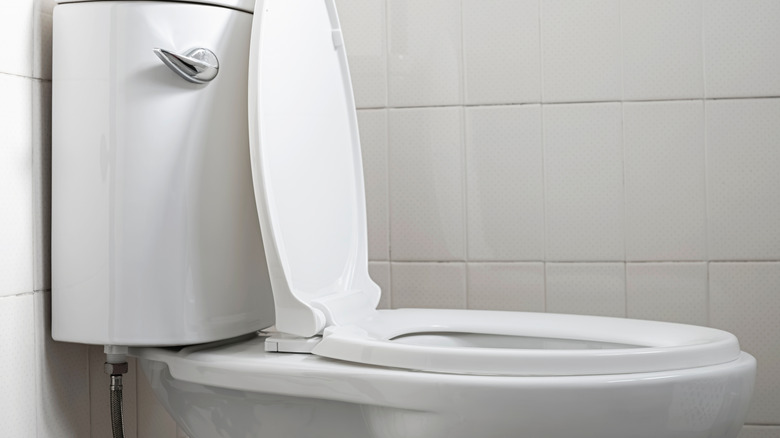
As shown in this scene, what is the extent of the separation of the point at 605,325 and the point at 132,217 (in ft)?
2.15

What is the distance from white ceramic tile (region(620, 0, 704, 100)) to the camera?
1521 millimetres

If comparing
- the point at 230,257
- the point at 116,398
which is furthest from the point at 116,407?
the point at 230,257

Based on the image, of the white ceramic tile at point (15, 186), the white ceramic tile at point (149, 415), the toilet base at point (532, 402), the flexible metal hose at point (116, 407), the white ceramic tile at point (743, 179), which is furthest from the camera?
the white ceramic tile at point (743, 179)

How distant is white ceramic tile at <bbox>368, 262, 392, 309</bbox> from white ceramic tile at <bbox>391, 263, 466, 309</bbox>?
0.01 metres

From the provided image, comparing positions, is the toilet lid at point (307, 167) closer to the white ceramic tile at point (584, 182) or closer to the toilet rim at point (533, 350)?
the toilet rim at point (533, 350)

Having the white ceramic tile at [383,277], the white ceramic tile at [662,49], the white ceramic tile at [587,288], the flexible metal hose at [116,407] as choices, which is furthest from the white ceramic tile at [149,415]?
the white ceramic tile at [662,49]

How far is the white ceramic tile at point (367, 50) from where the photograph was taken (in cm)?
161

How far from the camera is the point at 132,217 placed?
1039mm

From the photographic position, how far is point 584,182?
5.07ft

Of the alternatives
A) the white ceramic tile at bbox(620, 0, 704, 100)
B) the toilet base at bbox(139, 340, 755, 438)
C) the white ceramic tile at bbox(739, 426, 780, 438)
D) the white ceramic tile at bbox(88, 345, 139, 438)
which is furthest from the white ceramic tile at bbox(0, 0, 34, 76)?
the white ceramic tile at bbox(739, 426, 780, 438)

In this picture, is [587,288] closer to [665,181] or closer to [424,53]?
[665,181]

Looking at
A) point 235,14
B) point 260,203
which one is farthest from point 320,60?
point 260,203

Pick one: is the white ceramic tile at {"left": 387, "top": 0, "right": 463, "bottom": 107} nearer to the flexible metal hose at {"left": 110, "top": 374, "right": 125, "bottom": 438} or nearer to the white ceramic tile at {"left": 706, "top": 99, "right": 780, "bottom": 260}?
the white ceramic tile at {"left": 706, "top": 99, "right": 780, "bottom": 260}

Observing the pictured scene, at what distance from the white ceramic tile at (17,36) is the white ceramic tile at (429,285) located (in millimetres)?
785
